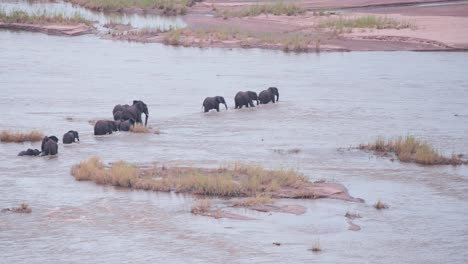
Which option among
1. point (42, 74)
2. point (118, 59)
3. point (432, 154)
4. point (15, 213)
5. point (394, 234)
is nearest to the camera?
point (394, 234)

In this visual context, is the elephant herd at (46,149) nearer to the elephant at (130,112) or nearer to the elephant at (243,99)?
the elephant at (130,112)

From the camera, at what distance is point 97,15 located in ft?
177

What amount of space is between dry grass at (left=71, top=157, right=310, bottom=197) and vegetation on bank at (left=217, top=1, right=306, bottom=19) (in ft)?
104

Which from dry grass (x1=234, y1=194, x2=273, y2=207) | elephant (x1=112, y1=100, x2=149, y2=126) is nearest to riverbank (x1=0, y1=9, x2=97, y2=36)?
elephant (x1=112, y1=100, x2=149, y2=126)

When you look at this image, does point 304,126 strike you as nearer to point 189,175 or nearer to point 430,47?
point 189,175

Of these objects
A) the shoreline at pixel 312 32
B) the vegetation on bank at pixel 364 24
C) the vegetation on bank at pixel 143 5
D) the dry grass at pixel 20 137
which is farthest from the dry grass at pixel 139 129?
the vegetation on bank at pixel 143 5

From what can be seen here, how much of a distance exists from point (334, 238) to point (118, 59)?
76.3ft

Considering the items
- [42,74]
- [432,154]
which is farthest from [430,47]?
[432,154]

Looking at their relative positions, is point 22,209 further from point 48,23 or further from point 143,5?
point 143,5

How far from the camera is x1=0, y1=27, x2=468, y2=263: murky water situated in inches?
563

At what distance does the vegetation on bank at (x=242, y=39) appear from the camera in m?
40.1

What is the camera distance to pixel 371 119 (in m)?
24.6

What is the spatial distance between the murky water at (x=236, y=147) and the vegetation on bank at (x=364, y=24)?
206 inches

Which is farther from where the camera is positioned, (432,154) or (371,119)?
(371,119)
